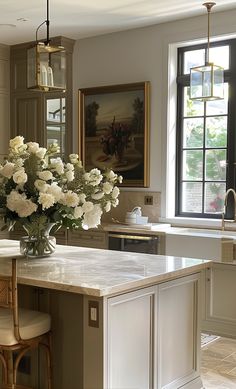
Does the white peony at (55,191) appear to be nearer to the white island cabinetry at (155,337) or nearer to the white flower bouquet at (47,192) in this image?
the white flower bouquet at (47,192)

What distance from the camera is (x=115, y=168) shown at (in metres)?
6.23

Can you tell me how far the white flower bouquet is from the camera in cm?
326

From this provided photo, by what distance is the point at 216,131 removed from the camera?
5.68 m

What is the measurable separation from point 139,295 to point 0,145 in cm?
452

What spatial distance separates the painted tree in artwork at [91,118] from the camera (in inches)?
252

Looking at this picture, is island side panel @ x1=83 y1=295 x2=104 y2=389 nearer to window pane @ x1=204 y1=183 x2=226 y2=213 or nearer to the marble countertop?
the marble countertop

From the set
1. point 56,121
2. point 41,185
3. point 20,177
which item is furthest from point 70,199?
point 56,121

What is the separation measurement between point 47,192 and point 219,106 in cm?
298

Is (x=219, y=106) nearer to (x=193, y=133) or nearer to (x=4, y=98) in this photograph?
(x=193, y=133)

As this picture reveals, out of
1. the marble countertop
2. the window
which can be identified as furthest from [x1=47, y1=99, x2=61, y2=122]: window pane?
the marble countertop

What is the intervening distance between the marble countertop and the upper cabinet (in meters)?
3.02

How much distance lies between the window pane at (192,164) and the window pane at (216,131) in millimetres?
184

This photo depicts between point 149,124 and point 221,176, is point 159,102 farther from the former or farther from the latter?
point 221,176

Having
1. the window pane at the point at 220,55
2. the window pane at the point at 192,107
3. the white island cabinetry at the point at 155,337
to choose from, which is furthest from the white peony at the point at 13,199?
the window pane at the point at 220,55
